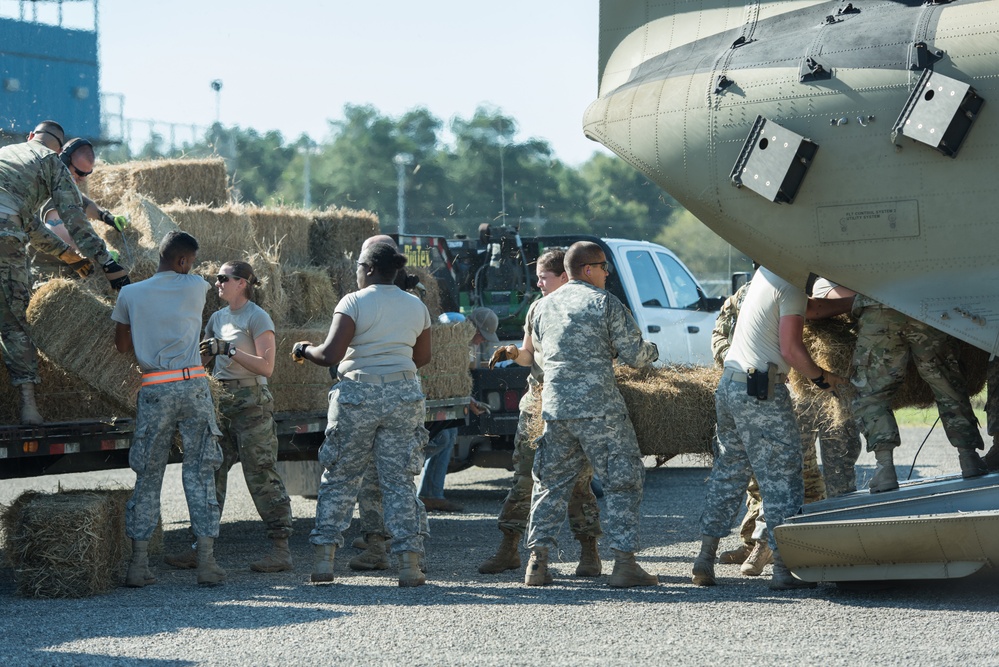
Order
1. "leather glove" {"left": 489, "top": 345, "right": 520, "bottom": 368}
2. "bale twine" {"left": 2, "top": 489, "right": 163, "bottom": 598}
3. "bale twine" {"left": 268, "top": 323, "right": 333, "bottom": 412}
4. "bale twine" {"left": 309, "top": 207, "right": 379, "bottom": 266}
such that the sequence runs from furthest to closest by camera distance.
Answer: "bale twine" {"left": 309, "top": 207, "right": 379, "bottom": 266}
"bale twine" {"left": 268, "top": 323, "right": 333, "bottom": 412}
"leather glove" {"left": 489, "top": 345, "right": 520, "bottom": 368}
"bale twine" {"left": 2, "top": 489, "right": 163, "bottom": 598}

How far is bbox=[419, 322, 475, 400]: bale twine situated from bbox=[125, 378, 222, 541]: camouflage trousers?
2825 millimetres

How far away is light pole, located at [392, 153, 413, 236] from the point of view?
4897cm

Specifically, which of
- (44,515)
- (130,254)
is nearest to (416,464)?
(44,515)

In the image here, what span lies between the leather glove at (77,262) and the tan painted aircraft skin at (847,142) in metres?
3.49

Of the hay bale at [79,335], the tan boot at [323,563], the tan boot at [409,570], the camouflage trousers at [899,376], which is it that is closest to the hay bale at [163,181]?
the hay bale at [79,335]

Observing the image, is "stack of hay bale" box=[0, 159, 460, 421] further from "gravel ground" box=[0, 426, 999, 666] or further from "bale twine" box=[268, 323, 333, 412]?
"gravel ground" box=[0, 426, 999, 666]

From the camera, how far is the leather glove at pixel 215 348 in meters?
7.52

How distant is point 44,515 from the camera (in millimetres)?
6867

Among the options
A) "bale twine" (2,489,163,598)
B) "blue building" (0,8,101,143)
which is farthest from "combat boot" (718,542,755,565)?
"blue building" (0,8,101,143)

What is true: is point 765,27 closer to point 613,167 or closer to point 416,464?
point 416,464

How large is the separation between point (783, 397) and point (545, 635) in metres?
2.08

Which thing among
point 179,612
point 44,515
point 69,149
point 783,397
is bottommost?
point 179,612

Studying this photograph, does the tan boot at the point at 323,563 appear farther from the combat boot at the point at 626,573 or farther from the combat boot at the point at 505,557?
the combat boot at the point at 626,573

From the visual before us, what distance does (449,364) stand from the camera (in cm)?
1017
